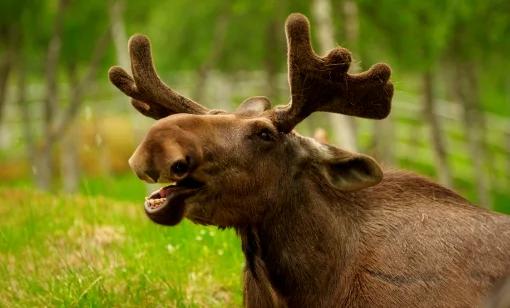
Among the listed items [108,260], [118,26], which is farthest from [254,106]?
[118,26]

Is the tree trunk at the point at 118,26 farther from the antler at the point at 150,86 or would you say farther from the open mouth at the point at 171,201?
the open mouth at the point at 171,201

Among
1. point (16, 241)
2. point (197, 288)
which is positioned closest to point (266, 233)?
point (197, 288)

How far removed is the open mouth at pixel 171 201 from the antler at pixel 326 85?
692 millimetres

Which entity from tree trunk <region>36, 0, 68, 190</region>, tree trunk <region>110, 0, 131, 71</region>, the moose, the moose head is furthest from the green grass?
tree trunk <region>110, 0, 131, 71</region>

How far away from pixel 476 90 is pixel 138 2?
10077mm

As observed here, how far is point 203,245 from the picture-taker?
762 cm

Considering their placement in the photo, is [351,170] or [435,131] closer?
[351,170]

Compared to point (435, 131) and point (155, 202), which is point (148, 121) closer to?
point (435, 131)

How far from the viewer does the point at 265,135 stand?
201 inches

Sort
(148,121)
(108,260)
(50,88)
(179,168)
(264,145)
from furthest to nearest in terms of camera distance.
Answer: (148,121)
(50,88)
(108,260)
(264,145)
(179,168)

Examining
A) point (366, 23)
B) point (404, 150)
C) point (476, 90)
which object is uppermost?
point (366, 23)

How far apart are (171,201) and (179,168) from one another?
0.25 meters

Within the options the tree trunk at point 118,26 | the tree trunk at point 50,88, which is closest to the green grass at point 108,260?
the tree trunk at point 50,88

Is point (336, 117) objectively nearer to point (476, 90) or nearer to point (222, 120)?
point (476, 90)
